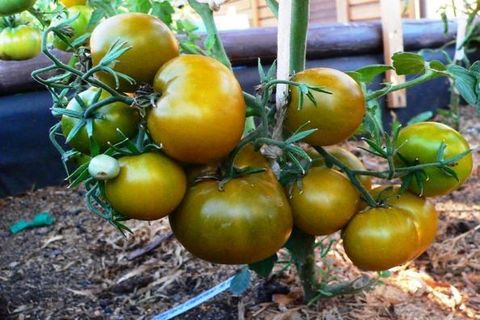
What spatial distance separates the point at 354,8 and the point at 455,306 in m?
3.88

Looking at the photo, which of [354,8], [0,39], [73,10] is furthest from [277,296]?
[354,8]

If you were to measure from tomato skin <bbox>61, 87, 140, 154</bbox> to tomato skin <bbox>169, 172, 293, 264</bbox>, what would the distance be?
0.32 feet

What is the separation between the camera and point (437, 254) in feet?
5.04

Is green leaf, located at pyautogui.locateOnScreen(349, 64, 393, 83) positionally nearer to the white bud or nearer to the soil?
the white bud

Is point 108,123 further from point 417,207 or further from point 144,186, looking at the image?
point 417,207

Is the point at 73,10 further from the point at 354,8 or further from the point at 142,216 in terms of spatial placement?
the point at 354,8

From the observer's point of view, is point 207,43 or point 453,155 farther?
point 207,43

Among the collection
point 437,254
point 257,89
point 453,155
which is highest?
point 257,89

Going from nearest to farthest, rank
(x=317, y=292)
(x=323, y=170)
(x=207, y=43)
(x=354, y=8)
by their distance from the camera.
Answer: (x=323, y=170) → (x=207, y=43) → (x=317, y=292) → (x=354, y=8)

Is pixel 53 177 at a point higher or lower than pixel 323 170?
lower

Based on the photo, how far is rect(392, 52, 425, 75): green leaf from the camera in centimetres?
77

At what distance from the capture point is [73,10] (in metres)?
0.96

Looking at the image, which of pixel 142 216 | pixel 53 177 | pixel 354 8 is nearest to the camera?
pixel 142 216

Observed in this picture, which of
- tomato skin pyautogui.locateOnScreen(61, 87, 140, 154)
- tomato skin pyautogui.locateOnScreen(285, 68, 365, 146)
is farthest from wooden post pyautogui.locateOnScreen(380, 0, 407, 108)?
tomato skin pyautogui.locateOnScreen(61, 87, 140, 154)
